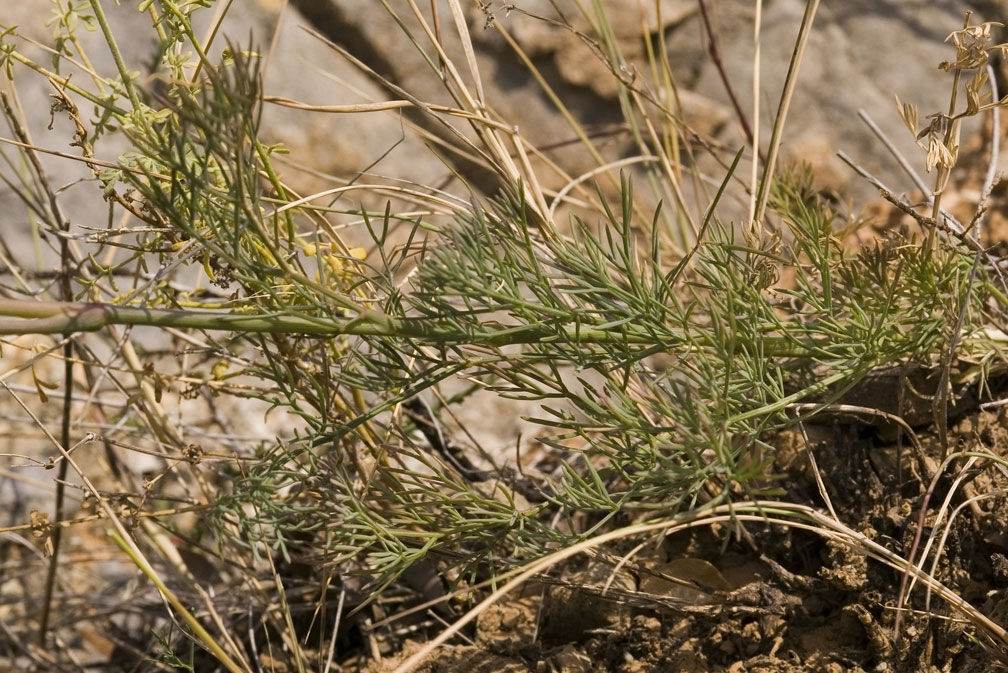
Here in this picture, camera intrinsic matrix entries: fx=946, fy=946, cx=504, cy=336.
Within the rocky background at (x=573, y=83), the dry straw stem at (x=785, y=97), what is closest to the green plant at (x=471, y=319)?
the dry straw stem at (x=785, y=97)

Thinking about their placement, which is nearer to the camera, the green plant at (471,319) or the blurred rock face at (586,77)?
the green plant at (471,319)

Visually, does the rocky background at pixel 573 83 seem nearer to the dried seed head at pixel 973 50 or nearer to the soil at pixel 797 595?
the soil at pixel 797 595

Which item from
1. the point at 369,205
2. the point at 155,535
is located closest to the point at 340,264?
the point at 155,535

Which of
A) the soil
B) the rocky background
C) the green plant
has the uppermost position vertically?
the rocky background

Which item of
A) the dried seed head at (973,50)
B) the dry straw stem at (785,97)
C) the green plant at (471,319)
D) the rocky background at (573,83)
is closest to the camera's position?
the green plant at (471,319)

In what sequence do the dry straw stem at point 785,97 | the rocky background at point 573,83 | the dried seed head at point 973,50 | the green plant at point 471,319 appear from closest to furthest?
the green plant at point 471,319 → the dried seed head at point 973,50 → the dry straw stem at point 785,97 → the rocky background at point 573,83

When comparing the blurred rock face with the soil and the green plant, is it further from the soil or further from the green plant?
the soil

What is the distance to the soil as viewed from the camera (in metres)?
1.12

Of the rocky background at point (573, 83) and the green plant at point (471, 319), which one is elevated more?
the rocky background at point (573, 83)

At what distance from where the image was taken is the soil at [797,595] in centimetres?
112

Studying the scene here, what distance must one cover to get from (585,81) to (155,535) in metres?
1.37

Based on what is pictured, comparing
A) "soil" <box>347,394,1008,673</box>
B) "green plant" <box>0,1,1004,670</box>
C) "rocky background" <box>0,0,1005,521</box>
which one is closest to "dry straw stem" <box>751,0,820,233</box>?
"green plant" <box>0,1,1004,670</box>

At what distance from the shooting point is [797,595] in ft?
3.95

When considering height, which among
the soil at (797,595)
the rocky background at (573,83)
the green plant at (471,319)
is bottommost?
the soil at (797,595)
